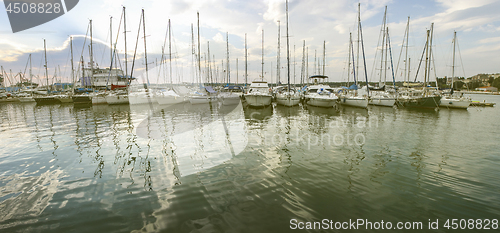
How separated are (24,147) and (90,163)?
18.1ft

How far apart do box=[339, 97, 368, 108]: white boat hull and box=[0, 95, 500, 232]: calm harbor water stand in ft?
60.5

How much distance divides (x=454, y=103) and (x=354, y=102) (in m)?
14.6

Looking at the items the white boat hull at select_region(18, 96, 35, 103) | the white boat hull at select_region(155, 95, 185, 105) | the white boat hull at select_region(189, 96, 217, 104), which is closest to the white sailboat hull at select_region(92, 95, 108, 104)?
the white boat hull at select_region(155, 95, 185, 105)

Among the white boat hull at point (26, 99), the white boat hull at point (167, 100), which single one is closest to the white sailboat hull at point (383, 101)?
the white boat hull at point (167, 100)

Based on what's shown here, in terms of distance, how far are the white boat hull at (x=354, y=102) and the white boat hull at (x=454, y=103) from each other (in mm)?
12541

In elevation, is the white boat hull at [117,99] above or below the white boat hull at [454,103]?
above

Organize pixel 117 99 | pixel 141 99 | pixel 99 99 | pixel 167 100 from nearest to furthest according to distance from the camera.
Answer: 1. pixel 117 99
2. pixel 99 99
3. pixel 141 99
4. pixel 167 100

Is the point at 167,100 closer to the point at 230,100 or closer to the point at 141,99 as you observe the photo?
the point at 141,99

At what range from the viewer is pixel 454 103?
3041cm

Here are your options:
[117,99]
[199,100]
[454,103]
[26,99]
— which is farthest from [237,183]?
[26,99]

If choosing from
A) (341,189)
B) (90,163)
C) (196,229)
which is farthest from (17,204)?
(341,189)

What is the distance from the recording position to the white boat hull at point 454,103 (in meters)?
29.4

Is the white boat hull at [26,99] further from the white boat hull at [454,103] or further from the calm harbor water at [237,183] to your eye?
the white boat hull at [454,103]

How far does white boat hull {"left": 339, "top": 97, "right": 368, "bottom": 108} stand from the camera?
2921 cm
